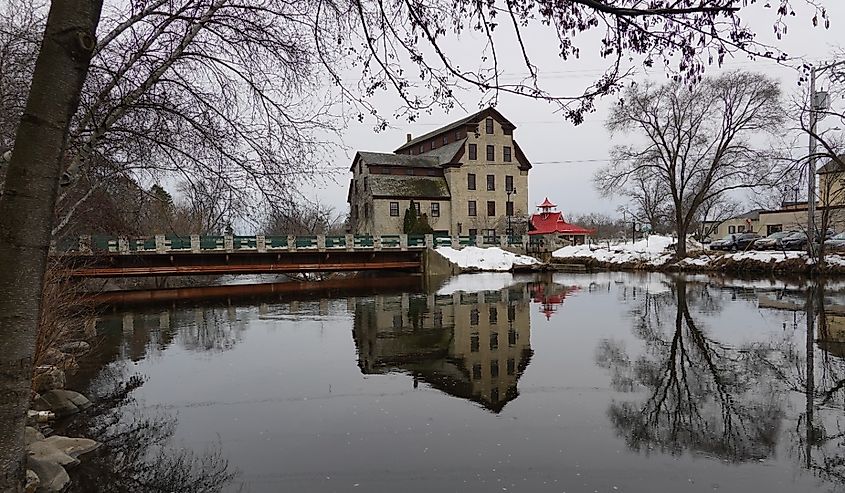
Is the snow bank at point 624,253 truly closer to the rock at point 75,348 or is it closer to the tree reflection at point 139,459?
the rock at point 75,348

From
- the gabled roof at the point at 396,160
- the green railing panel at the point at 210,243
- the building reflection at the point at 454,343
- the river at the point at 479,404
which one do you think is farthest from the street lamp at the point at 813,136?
the gabled roof at the point at 396,160

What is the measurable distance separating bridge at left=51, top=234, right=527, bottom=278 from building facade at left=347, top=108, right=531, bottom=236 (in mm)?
10058

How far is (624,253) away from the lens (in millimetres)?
42969

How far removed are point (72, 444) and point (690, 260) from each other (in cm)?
3768

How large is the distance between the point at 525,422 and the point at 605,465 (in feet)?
5.42

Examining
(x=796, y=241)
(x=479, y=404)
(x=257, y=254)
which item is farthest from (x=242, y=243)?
(x=796, y=241)

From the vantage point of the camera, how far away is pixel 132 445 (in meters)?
7.41

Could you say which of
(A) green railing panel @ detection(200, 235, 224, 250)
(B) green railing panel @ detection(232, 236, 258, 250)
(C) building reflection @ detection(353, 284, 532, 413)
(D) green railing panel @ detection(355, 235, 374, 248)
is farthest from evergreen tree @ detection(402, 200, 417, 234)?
(C) building reflection @ detection(353, 284, 532, 413)

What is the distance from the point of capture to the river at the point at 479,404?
612 cm

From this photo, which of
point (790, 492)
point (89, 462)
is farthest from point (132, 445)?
point (790, 492)

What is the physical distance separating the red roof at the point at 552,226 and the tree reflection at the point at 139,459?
49.3 metres

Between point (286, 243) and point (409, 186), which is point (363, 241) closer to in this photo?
point (286, 243)

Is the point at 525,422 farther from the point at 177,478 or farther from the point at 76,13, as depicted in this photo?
the point at 76,13

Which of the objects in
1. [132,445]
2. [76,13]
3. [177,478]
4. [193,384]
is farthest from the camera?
[193,384]
